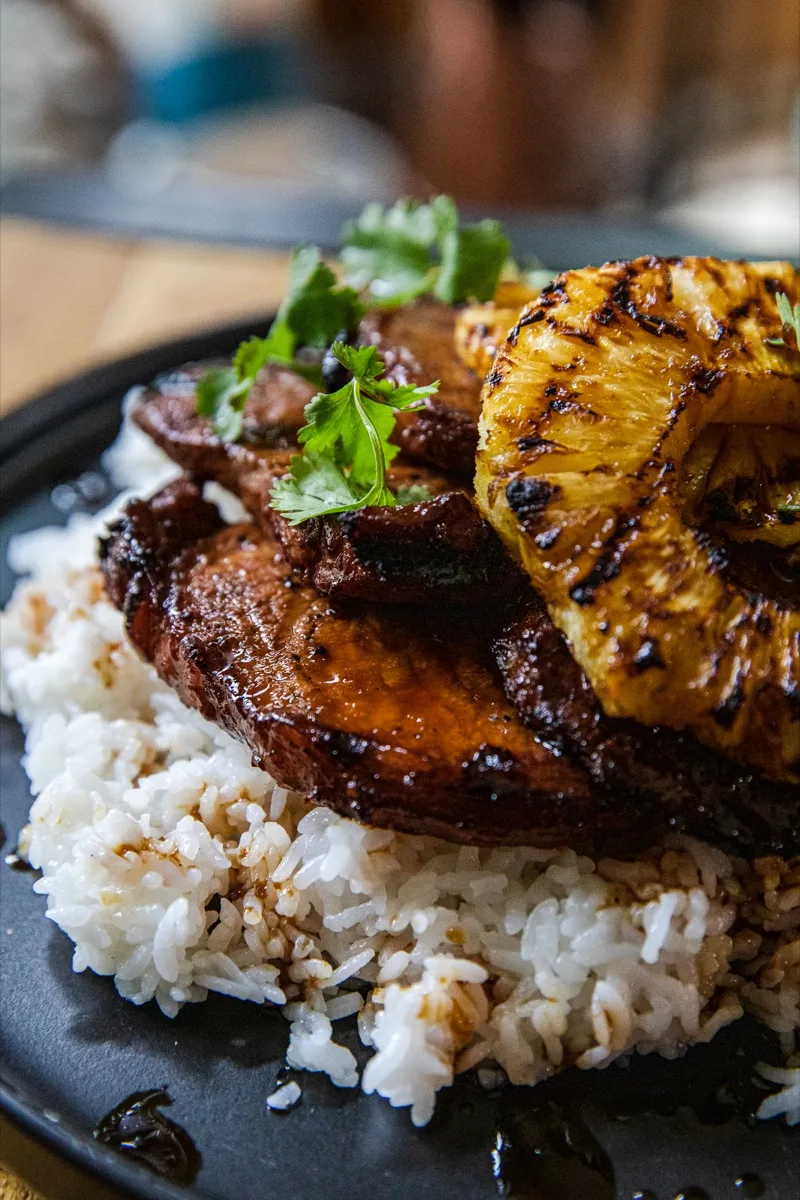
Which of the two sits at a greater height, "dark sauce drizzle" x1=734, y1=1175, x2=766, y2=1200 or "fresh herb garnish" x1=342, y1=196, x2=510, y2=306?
"fresh herb garnish" x1=342, y1=196, x2=510, y2=306

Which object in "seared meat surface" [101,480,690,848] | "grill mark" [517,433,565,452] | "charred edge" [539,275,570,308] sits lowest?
"seared meat surface" [101,480,690,848]

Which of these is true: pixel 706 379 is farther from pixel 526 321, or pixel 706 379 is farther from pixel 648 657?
pixel 648 657

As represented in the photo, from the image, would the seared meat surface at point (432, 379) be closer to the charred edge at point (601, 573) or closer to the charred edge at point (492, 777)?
the charred edge at point (601, 573)

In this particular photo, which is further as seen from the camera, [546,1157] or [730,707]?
[546,1157]

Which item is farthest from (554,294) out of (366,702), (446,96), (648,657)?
(446,96)

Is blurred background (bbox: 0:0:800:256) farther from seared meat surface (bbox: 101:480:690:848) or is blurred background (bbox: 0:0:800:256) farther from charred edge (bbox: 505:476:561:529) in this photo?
charred edge (bbox: 505:476:561:529)

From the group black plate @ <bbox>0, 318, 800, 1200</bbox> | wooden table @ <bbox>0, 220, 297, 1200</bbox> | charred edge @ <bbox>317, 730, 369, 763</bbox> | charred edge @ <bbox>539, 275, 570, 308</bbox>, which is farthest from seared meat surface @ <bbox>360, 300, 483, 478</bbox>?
wooden table @ <bbox>0, 220, 297, 1200</bbox>
